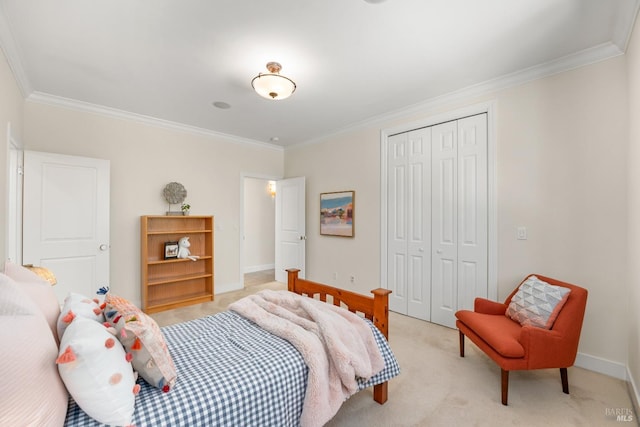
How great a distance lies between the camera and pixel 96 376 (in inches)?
40.3

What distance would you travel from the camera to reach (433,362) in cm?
260

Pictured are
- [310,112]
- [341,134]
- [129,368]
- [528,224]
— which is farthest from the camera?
[341,134]

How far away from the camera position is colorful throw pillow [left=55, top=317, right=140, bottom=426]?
993mm

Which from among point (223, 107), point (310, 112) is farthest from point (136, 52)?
point (310, 112)

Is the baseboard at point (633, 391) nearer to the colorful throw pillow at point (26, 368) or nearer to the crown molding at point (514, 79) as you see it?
the crown molding at point (514, 79)

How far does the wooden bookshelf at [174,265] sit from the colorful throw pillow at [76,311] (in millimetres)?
2482

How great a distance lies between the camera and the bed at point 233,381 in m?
1.20

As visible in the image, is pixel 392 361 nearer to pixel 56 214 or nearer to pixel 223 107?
pixel 223 107

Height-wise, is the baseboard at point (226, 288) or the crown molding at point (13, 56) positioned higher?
the crown molding at point (13, 56)

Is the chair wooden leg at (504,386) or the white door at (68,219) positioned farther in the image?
the white door at (68,219)

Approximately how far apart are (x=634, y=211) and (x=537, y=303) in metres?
0.91

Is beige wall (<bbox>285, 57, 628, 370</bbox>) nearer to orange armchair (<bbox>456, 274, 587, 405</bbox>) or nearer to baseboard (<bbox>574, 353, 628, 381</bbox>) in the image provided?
baseboard (<bbox>574, 353, 628, 381</bbox>)

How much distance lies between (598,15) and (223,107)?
3.55 meters

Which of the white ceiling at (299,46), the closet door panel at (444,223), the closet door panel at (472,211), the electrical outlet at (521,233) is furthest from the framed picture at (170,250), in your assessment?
the electrical outlet at (521,233)
